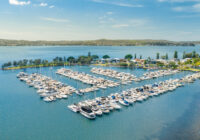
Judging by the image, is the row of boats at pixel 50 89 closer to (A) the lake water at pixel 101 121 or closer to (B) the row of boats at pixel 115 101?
(A) the lake water at pixel 101 121

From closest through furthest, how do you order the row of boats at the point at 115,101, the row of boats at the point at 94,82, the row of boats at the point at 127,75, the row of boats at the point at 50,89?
1. the row of boats at the point at 115,101
2. the row of boats at the point at 50,89
3. the row of boats at the point at 94,82
4. the row of boats at the point at 127,75

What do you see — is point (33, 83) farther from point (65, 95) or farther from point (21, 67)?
point (21, 67)

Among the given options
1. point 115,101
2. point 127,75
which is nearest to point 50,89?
point 115,101

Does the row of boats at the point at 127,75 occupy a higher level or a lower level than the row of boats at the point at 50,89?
higher

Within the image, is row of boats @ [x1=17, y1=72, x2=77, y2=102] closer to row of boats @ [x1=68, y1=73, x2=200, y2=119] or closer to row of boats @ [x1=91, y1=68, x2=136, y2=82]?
row of boats @ [x1=68, y1=73, x2=200, y2=119]

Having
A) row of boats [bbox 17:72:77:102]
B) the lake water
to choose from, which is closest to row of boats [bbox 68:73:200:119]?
the lake water

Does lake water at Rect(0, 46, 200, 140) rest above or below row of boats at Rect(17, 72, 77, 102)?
below

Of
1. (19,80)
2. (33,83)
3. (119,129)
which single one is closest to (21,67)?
(19,80)

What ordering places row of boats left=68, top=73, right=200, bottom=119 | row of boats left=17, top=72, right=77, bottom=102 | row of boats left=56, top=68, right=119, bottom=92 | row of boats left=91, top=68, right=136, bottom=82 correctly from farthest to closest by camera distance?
row of boats left=91, top=68, right=136, bottom=82, row of boats left=56, top=68, right=119, bottom=92, row of boats left=17, top=72, right=77, bottom=102, row of boats left=68, top=73, right=200, bottom=119

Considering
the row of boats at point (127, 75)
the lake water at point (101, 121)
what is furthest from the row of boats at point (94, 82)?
the row of boats at point (127, 75)
